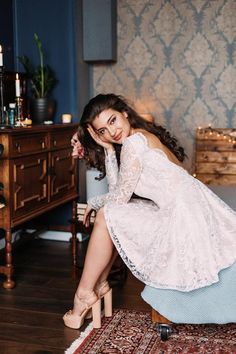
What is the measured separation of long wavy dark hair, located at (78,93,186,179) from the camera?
2594 millimetres

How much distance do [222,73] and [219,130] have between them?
19.6 inches

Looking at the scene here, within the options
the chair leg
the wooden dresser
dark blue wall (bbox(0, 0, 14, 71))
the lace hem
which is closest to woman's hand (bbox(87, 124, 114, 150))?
the lace hem

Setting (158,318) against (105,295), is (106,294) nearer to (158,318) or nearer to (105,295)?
(105,295)

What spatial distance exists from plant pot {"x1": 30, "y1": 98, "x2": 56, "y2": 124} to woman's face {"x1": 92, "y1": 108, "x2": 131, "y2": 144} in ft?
5.09

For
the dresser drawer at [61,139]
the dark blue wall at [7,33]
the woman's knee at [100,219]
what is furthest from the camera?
the dark blue wall at [7,33]

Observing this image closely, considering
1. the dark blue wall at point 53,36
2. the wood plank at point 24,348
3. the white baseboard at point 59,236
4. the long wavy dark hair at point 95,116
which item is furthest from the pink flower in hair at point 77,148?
the white baseboard at point 59,236

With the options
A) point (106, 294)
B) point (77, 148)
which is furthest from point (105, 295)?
point (77, 148)

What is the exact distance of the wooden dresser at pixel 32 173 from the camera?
3180 millimetres

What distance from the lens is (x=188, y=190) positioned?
8.06 feet

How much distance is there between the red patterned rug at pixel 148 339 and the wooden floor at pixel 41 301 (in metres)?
0.13

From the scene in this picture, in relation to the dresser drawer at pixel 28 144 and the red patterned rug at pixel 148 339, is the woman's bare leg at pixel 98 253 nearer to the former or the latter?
the red patterned rug at pixel 148 339

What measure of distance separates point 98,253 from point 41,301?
75cm

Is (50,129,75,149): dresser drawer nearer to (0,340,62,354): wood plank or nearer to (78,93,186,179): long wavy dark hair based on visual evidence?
(78,93,186,179): long wavy dark hair

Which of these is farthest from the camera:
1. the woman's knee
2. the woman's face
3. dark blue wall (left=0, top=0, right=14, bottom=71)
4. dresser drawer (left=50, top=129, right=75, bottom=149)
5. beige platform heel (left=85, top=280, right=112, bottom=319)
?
dark blue wall (left=0, top=0, right=14, bottom=71)
